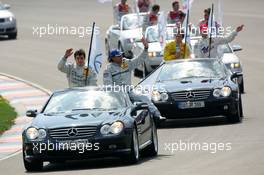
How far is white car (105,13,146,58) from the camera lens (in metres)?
36.5

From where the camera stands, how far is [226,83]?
24.1m

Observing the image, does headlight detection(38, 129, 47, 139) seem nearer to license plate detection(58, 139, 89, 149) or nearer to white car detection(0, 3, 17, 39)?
license plate detection(58, 139, 89, 149)

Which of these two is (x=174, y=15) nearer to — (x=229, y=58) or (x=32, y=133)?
(x=229, y=58)

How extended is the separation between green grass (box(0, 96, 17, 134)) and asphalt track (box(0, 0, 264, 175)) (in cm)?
300

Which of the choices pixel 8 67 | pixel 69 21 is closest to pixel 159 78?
pixel 8 67

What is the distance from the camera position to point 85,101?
1953 cm

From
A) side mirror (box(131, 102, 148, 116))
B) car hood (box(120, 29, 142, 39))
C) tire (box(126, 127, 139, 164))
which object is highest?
side mirror (box(131, 102, 148, 116))

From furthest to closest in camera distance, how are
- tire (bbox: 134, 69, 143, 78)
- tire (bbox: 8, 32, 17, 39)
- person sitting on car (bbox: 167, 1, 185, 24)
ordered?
tire (bbox: 8, 32, 17, 39) → person sitting on car (bbox: 167, 1, 185, 24) → tire (bbox: 134, 69, 143, 78)

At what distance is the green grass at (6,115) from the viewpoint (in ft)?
84.0

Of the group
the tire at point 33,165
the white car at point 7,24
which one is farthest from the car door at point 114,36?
the tire at point 33,165

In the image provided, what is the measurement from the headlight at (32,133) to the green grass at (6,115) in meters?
6.47

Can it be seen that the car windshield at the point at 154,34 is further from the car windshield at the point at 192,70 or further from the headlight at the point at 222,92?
the headlight at the point at 222,92

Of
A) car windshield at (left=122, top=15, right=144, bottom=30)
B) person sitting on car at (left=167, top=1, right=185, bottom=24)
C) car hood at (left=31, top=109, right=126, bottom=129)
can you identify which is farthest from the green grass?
car windshield at (left=122, top=15, right=144, bottom=30)

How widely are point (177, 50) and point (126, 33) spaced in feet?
29.2
